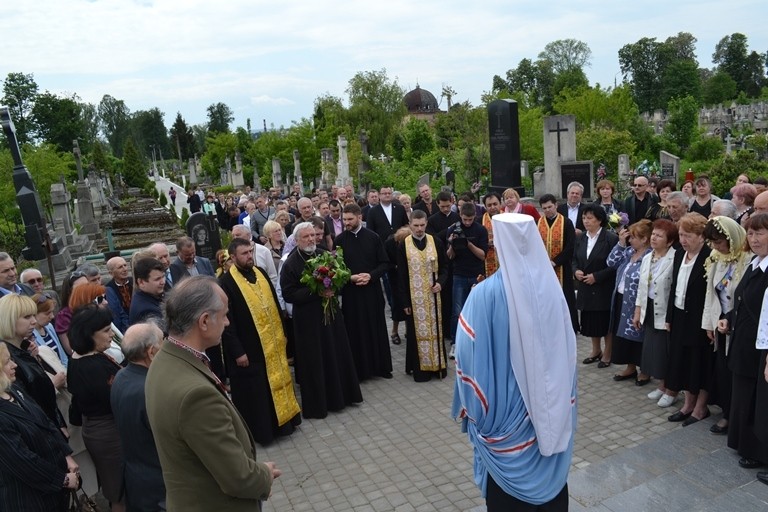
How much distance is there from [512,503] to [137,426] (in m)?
2.16

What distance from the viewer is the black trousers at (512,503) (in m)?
3.24

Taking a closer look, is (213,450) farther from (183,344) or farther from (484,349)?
(484,349)

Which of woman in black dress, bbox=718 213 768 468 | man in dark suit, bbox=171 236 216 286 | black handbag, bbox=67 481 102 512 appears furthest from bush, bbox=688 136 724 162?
black handbag, bbox=67 481 102 512

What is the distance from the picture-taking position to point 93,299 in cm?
548

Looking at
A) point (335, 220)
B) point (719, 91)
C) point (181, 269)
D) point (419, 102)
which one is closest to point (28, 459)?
point (181, 269)

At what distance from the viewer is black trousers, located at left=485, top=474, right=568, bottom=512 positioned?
3244 mm

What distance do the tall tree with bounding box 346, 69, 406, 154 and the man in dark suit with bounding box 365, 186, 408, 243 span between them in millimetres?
→ 36083

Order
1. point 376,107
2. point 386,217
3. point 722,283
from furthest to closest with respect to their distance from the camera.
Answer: point 376,107
point 386,217
point 722,283

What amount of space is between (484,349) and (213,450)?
4.70ft

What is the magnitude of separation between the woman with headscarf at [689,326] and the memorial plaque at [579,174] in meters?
12.4

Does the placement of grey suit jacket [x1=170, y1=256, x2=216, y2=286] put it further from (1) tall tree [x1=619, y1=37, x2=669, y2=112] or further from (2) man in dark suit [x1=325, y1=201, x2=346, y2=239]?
(1) tall tree [x1=619, y1=37, x2=669, y2=112]

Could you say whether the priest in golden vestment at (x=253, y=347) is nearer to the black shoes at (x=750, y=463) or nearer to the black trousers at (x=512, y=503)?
the black trousers at (x=512, y=503)

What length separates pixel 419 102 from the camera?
86.2 metres

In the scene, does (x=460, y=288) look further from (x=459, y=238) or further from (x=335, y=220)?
(x=335, y=220)
